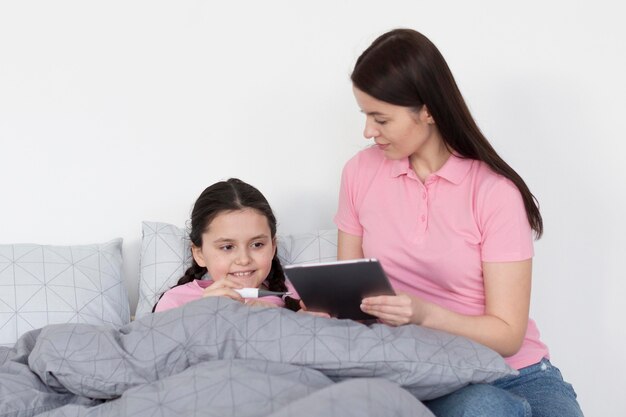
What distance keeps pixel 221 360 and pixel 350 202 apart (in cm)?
71

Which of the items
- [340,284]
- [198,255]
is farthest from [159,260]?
[340,284]

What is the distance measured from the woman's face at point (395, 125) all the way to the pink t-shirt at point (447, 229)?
10cm

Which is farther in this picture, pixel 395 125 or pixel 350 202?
pixel 350 202

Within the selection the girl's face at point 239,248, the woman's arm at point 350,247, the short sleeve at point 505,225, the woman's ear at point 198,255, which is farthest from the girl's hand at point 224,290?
the short sleeve at point 505,225

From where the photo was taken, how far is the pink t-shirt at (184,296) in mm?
2086

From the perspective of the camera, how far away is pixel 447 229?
6.50 feet

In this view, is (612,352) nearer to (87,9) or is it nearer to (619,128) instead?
(619,128)

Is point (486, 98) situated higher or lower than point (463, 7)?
lower

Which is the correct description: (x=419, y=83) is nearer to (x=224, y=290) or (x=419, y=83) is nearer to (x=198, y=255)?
(x=224, y=290)

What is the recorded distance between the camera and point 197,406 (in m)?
1.48

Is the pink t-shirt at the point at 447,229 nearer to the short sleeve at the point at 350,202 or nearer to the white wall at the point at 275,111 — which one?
the short sleeve at the point at 350,202

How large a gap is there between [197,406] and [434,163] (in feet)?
2.83

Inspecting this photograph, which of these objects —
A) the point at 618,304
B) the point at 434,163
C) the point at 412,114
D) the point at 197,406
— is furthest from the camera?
the point at 618,304

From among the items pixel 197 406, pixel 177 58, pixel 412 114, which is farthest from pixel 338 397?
pixel 177 58
